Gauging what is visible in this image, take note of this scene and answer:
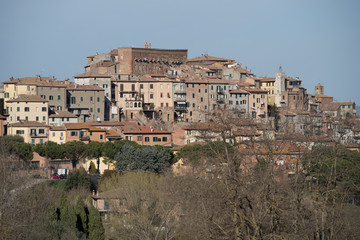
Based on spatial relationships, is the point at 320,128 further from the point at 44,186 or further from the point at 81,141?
the point at 44,186

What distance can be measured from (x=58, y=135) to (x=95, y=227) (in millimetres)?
29679

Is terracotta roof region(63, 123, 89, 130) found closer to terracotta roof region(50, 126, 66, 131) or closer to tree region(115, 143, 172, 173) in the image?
terracotta roof region(50, 126, 66, 131)

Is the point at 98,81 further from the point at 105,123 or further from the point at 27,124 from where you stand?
the point at 27,124

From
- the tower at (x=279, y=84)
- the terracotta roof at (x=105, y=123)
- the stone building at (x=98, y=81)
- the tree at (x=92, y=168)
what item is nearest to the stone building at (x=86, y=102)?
the terracotta roof at (x=105, y=123)

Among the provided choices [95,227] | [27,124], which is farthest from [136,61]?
[95,227]

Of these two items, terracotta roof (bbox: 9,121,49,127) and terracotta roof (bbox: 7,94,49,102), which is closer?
terracotta roof (bbox: 9,121,49,127)

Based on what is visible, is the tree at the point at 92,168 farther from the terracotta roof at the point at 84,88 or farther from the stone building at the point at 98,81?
the stone building at the point at 98,81

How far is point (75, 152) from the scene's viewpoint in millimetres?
66125

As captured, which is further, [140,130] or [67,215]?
[140,130]

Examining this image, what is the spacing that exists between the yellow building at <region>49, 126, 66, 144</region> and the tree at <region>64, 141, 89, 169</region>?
194 inches

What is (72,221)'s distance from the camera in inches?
1699

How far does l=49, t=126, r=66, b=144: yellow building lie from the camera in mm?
71750

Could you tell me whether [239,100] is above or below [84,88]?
below

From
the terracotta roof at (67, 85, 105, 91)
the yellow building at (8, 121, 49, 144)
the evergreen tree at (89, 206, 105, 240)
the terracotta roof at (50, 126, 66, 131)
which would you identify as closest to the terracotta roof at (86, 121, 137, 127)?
the terracotta roof at (67, 85, 105, 91)
